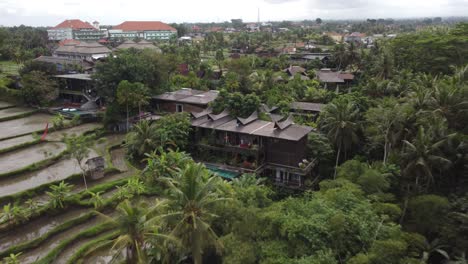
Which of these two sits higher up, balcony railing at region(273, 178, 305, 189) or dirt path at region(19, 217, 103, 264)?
balcony railing at region(273, 178, 305, 189)

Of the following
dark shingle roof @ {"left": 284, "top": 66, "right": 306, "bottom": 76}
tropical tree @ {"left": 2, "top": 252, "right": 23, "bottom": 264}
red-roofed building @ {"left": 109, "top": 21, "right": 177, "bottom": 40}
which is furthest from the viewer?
red-roofed building @ {"left": 109, "top": 21, "right": 177, "bottom": 40}

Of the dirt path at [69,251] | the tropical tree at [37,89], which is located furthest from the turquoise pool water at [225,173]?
the tropical tree at [37,89]

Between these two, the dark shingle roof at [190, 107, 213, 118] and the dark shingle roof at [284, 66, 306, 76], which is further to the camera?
the dark shingle roof at [284, 66, 306, 76]

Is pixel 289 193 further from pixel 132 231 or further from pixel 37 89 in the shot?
pixel 37 89

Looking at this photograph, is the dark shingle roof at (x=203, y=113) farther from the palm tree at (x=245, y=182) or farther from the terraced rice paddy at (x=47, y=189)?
the palm tree at (x=245, y=182)

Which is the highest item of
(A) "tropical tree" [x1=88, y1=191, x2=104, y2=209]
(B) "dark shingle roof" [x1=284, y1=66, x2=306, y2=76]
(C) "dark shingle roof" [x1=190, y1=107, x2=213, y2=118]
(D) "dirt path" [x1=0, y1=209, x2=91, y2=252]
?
(B) "dark shingle roof" [x1=284, y1=66, x2=306, y2=76]

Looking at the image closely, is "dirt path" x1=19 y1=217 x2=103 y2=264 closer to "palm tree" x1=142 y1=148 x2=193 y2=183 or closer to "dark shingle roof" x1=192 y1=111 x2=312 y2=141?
"palm tree" x1=142 y1=148 x2=193 y2=183

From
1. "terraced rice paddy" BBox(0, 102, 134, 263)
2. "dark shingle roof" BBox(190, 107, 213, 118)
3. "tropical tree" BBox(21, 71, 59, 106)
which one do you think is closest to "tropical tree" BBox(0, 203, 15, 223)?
"terraced rice paddy" BBox(0, 102, 134, 263)
